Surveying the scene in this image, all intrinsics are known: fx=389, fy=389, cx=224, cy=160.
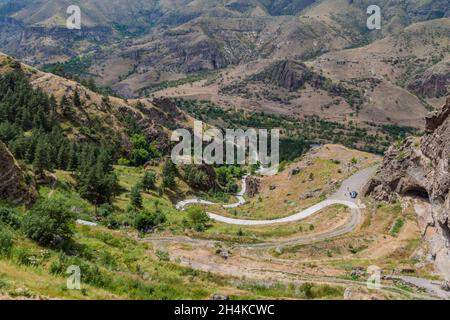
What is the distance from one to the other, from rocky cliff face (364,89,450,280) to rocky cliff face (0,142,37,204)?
165ft

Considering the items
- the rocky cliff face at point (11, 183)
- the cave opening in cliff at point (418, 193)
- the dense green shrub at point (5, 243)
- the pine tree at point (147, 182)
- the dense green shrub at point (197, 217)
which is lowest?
the dense green shrub at point (197, 217)

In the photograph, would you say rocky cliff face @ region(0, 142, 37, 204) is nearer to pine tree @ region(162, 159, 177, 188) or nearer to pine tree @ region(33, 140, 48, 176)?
pine tree @ region(33, 140, 48, 176)

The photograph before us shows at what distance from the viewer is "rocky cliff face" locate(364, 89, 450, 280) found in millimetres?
47497

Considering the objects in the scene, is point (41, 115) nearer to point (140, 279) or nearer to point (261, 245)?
point (261, 245)

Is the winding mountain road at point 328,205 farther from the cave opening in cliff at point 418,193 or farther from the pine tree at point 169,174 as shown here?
the pine tree at point 169,174

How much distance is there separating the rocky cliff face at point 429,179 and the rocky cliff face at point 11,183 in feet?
165

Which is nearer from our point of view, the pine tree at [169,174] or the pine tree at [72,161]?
the pine tree at [72,161]

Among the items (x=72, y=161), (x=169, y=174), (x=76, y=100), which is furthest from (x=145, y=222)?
(x=76, y=100)

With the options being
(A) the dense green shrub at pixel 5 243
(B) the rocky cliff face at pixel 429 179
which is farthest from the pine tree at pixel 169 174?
(A) the dense green shrub at pixel 5 243

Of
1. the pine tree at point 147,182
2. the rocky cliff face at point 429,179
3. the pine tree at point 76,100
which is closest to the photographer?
the rocky cliff face at point 429,179

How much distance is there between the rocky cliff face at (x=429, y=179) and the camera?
4750 cm

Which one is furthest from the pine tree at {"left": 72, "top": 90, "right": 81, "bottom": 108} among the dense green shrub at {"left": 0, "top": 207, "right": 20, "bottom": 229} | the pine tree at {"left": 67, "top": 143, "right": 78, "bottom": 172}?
the dense green shrub at {"left": 0, "top": 207, "right": 20, "bottom": 229}

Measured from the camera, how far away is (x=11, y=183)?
46.1 metres
